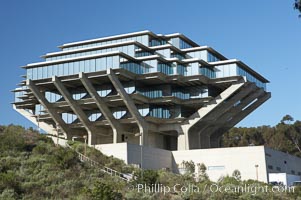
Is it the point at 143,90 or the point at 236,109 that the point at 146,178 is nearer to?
the point at 143,90

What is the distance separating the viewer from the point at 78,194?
31.2 metres

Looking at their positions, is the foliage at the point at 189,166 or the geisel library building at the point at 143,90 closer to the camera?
the foliage at the point at 189,166

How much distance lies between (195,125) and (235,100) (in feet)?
22.6

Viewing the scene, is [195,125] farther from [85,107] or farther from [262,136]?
[262,136]

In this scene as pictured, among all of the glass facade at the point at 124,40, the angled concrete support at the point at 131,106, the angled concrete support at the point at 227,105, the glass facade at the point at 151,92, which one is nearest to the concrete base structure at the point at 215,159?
the angled concrete support at the point at 131,106

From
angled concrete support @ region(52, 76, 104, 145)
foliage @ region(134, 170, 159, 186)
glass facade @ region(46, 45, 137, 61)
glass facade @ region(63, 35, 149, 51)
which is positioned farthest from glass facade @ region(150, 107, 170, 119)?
foliage @ region(134, 170, 159, 186)

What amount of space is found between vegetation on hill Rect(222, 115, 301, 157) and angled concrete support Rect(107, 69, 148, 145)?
37167 millimetres

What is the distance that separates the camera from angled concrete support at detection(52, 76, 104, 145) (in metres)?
65.8

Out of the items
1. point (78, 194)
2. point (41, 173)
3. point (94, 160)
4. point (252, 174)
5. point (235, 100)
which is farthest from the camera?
point (235, 100)

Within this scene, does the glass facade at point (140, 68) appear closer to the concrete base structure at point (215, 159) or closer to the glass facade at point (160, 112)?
the glass facade at point (160, 112)

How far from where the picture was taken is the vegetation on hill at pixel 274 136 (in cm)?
9475

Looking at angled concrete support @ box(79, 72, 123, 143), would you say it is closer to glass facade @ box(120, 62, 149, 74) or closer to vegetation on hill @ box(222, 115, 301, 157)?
glass facade @ box(120, 62, 149, 74)

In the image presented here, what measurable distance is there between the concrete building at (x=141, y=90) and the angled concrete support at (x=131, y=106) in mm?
131

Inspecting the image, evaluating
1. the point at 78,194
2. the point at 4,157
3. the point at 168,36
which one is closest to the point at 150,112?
the point at 168,36
